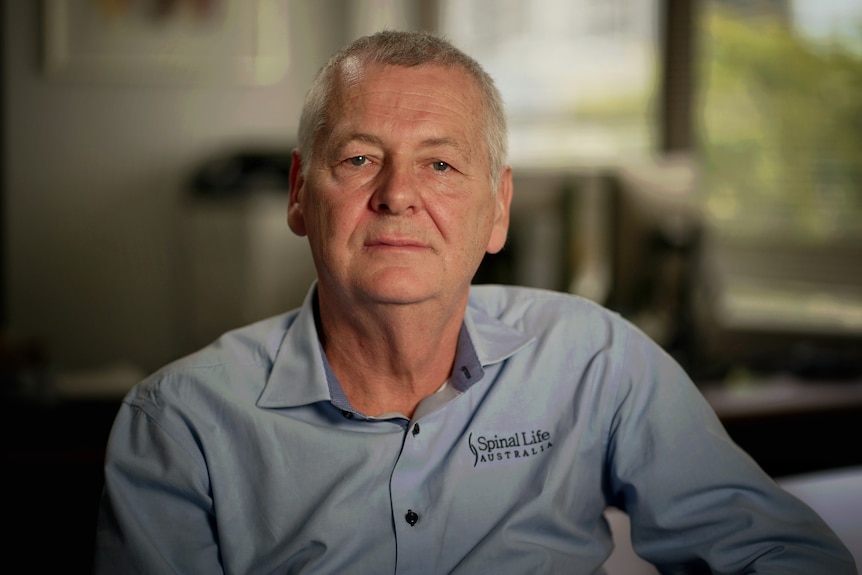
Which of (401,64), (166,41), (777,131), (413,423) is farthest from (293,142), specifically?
(413,423)

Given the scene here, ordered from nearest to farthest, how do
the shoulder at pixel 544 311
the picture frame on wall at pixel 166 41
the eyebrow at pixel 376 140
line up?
the eyebrow at pixel 376 140, the shoulder at pixel 544 311, the picture frame on wall at pixel 166 41

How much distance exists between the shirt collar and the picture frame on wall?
405cm

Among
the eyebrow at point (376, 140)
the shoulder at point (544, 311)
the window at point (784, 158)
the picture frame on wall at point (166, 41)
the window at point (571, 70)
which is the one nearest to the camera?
the eyebrow at point (376, 140)

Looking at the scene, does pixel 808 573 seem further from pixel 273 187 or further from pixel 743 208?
pixel 273 187

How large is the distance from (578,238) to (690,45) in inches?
74.1

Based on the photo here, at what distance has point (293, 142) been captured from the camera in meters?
5.29

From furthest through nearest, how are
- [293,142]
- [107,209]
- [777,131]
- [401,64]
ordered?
[293,142], [107,209], [777,131], [401,64]

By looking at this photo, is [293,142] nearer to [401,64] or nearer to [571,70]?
[571,70]

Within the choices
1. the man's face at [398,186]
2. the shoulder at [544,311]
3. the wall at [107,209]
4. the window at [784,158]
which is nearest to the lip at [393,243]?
the man's face at [398,186]

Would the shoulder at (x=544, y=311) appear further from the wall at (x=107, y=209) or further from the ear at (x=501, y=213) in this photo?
the wall at (x=107, y=209)

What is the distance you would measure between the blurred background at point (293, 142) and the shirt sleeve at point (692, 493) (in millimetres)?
1591

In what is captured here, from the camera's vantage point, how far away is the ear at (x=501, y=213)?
1.37m

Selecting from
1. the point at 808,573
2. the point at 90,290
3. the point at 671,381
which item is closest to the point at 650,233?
the point at 671,381

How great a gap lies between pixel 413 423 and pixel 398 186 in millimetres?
315
